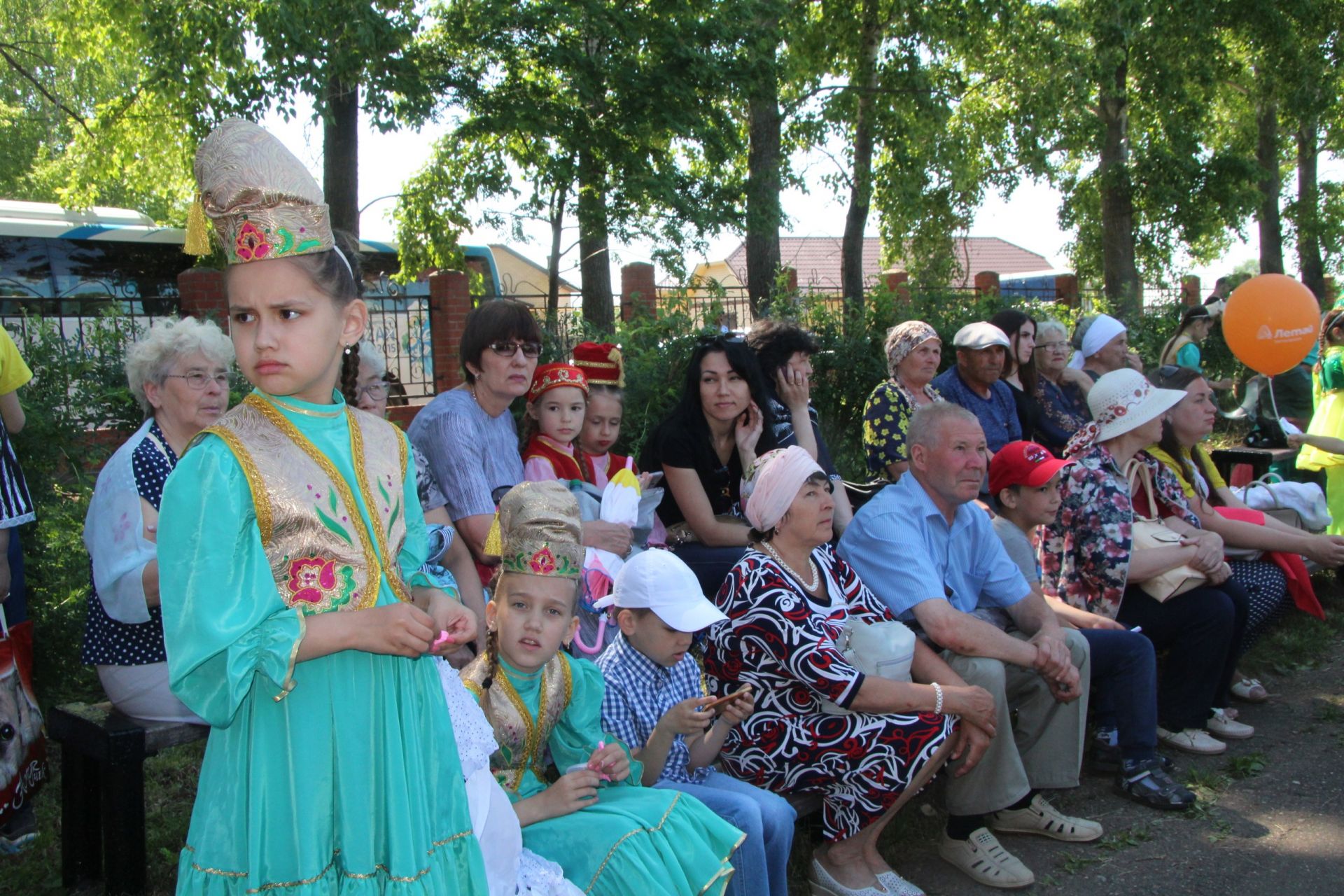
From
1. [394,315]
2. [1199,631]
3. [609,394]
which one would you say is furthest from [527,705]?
[394,315]

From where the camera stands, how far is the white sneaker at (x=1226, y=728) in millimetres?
4977

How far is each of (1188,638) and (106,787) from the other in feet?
13.7

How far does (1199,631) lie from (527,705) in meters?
3.35

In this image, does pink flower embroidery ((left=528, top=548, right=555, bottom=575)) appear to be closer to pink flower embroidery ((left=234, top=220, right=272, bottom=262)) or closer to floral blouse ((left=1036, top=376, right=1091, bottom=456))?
pink flower embroidery ((left=234, top=220, right=272, bottom=262))

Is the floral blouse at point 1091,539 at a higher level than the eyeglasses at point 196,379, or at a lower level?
lower

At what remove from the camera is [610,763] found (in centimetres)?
272

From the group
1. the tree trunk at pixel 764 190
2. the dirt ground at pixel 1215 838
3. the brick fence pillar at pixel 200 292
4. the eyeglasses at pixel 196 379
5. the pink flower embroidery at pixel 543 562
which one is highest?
the tree trunk at pixel 764 190

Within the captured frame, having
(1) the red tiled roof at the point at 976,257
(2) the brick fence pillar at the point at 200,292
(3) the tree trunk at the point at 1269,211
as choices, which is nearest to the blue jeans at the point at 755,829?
(2) the brick fence pillar at the point at 200,292

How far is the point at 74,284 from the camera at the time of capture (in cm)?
1504

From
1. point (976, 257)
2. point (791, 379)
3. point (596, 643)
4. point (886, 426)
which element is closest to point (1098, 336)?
point (886, 426)

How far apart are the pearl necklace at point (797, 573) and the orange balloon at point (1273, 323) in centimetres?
610

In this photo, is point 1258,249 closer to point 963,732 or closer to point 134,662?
point 963,732

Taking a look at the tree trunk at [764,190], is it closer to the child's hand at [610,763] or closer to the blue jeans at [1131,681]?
the blue jeans at [1131,681]

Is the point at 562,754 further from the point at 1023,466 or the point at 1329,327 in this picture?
the point at 1329,327
